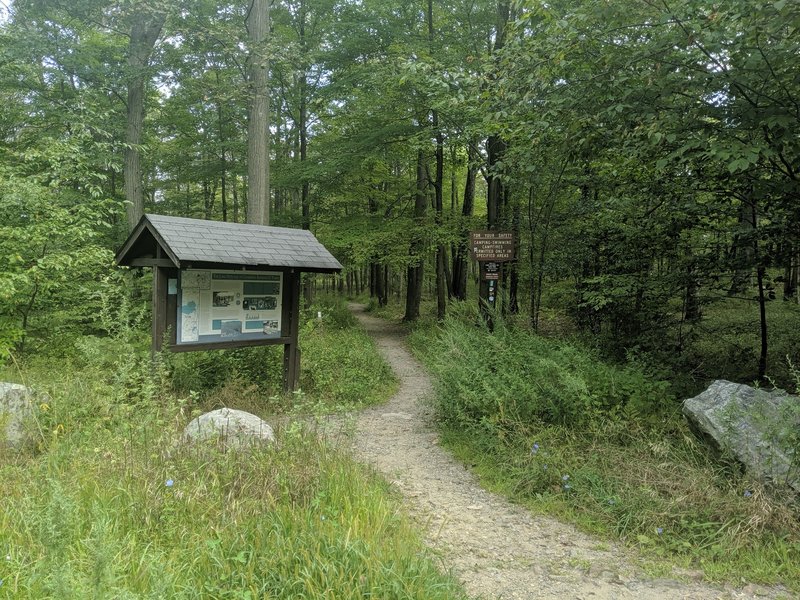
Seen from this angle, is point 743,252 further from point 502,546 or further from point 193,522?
point 193,522

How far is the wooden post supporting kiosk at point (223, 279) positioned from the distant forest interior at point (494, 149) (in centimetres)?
68

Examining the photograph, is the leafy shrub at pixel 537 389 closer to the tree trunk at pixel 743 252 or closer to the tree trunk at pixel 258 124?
the tree trunk at pixel 743 252

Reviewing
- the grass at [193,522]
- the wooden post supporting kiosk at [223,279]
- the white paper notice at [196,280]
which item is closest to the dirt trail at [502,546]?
the grass at [193,522]

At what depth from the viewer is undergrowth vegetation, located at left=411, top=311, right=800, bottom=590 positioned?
3.42m

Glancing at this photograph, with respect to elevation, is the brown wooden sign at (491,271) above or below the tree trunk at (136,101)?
below

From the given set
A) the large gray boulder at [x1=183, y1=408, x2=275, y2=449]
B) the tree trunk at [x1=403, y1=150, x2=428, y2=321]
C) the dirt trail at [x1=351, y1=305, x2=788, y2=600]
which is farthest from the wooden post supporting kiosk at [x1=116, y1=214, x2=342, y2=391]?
the tree trunk at [x1=403, y1=150, x2=428, y2=321]

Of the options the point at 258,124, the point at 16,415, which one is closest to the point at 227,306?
the point at 16,415

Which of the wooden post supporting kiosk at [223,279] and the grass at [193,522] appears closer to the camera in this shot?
the grass at [193,522]

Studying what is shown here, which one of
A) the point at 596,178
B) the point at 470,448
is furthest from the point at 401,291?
the point at 470,448

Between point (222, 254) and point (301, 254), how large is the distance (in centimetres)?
134

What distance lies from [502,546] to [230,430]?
8.33 ft

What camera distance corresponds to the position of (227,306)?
6.66 metres

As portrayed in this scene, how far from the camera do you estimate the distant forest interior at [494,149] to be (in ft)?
15.6

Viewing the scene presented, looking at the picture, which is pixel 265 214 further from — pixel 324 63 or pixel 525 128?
pixel 324 63
